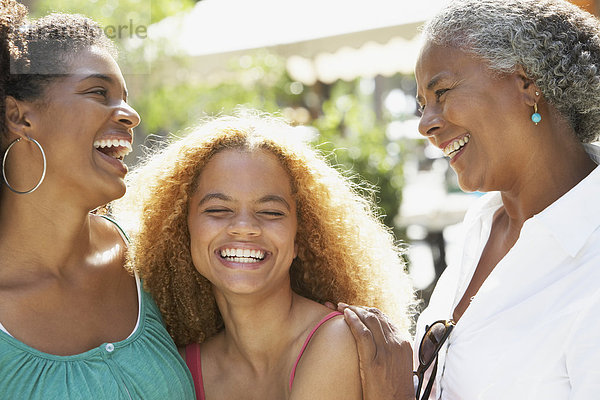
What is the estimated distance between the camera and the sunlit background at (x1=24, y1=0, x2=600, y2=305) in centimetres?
676

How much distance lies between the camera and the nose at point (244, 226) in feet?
8.57

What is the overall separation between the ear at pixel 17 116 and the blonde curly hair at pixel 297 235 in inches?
25.9

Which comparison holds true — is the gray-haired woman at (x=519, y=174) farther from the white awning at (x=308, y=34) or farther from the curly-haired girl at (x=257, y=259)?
the white awning at (x=308, y=34)

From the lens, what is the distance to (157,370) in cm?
251

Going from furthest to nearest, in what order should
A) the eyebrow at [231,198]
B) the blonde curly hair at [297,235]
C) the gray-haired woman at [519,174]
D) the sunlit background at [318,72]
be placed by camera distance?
1. the sunlit background at [318,72]
2. the blonde curly hair at [297,235]
3. the eyebrow at [231,198]
4. the gray-haired woman at [519,174]

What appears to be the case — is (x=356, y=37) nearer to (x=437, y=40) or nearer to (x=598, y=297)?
(x=437, y=40)

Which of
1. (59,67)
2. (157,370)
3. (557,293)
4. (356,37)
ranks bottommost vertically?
(157,370)

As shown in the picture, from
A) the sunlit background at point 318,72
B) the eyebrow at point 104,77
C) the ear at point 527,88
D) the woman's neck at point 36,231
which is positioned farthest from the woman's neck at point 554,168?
the sunlit background at point 318,72

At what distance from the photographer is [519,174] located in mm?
2482

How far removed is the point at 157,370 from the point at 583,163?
1678mm

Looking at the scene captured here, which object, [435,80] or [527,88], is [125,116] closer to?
[435,80]

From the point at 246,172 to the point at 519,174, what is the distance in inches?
40.1

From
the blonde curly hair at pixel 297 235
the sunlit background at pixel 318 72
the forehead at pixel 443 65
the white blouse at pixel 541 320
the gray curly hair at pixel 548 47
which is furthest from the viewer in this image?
the sunlit background at pixel 318 72

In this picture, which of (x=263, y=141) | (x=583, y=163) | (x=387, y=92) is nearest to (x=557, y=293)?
(x=583, y=163)
